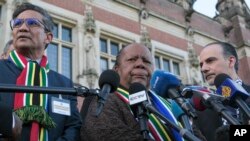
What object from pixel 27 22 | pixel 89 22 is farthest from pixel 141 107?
pixel 89 22

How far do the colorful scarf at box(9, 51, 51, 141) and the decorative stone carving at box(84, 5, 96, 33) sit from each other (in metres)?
6.07

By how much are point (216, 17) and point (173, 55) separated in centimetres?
395

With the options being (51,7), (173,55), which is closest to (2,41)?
(51,7)

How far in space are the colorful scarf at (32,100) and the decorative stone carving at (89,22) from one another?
19.9 ft

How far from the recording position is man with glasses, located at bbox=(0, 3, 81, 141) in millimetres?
2002

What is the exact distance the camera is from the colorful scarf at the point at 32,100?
6.51 feet

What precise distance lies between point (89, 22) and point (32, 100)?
6523 mm

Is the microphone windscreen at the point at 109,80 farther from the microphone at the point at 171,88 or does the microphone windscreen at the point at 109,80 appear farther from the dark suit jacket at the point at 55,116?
the dark suit jacket at the point at 55,116

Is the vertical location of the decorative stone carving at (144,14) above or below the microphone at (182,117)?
above

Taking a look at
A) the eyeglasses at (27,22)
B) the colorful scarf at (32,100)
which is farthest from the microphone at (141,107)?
the eyeglasses at (27,22)

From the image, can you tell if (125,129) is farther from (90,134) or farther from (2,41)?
(2,41)

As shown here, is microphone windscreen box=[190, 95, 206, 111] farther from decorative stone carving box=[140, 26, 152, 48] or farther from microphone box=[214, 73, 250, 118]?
decorative stone carving box=[140, 26, 152, 48]

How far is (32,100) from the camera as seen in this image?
2092mm

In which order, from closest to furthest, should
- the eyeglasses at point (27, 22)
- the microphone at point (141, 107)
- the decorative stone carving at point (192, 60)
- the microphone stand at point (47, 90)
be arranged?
1. the microphone stand at point (47, 90)
2. the microphone at point (141, 107)
3. the eyeglasses at point (27, 22)
4. the decorative stone carving at point (192, 60)
